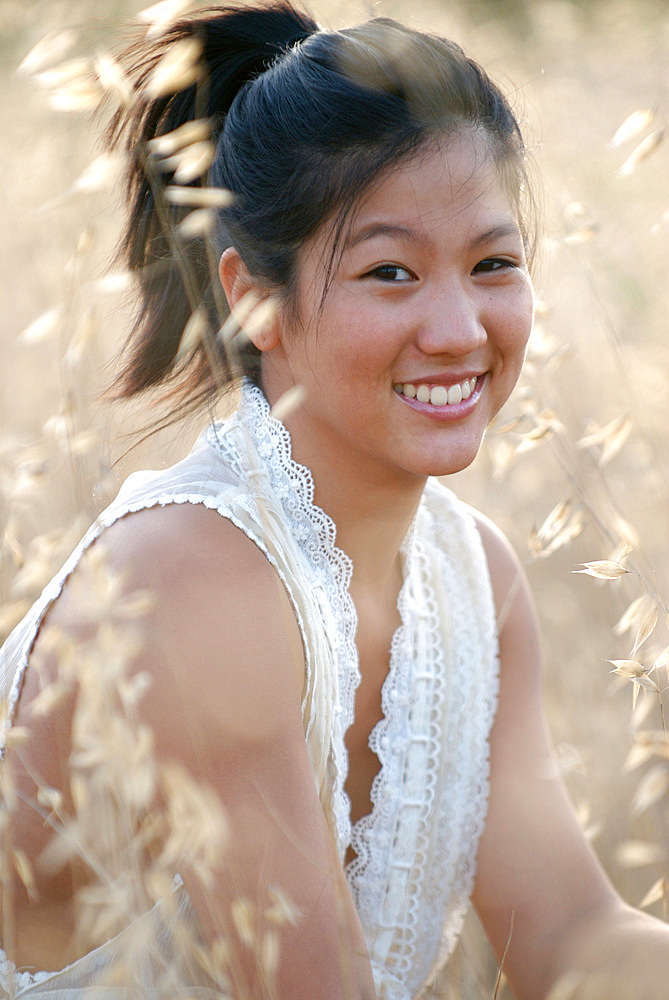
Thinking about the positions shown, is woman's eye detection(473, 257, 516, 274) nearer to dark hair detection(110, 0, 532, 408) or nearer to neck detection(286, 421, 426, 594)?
dark hair detection(110, 0, 532, 408)

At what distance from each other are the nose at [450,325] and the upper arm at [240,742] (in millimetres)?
410

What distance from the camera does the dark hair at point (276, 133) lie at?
4.32ft

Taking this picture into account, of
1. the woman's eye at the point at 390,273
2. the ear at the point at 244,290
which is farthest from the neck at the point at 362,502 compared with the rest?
the woman's eye at the point at 390,273

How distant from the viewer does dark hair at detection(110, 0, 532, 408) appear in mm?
1315

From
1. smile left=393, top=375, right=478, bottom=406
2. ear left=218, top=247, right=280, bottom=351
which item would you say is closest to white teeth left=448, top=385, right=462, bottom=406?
smile left=393, top=375, right=478, bottom=406

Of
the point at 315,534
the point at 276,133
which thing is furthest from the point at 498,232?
the point at 315,534

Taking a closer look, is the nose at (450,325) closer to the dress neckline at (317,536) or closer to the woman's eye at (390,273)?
the woman's eye at (390,273)

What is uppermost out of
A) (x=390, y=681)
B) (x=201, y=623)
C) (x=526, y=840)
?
(x=201, y=623)

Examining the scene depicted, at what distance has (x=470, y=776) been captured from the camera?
170 cm

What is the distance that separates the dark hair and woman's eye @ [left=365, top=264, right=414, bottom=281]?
7 centimetres

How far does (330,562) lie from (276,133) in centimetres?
63

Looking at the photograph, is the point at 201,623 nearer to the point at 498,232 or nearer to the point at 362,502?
the point at 362,502

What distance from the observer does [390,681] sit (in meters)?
1.66

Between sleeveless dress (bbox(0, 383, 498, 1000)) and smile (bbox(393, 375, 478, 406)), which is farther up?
smile (bbox(393, 375, 478, 406))
